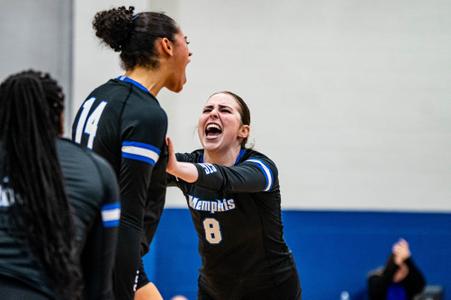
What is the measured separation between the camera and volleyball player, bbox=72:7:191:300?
2744 millimetres

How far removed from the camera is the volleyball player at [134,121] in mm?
2744

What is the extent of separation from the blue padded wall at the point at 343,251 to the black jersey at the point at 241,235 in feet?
9.63

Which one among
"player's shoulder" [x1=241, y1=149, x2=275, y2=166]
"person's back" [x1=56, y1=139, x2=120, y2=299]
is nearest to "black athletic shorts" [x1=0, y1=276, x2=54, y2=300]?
"person's back" [x1=56, y1=139, x2=120, y2=299]

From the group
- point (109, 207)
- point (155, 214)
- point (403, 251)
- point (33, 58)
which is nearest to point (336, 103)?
point (403, 251)

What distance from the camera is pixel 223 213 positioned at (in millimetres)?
3795

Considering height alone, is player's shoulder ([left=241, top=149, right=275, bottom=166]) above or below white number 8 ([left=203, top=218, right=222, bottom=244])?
above

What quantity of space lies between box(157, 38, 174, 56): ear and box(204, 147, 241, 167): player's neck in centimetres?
109

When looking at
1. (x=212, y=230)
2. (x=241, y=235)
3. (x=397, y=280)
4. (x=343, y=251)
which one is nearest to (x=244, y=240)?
(x=241, y=235)

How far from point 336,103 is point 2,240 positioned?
5.35 metres

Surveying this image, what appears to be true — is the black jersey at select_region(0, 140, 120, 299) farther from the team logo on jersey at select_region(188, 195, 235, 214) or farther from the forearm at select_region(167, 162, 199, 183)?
the team logo on jersey at select_region(188, 195, 235, 214)

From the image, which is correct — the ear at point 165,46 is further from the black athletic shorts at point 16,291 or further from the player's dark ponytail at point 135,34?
the black athletic shorts at point 16,291

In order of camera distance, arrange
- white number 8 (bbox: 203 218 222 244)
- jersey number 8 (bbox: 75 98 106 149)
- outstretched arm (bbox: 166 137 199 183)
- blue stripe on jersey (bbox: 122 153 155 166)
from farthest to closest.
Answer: white number 8 (bbox: 203 218 222 244), outstretched arm (bbox: 166 137 199 183), jersey number 8 (bbox: 75 98 106 149), blue stripe on jersey (bbox: 122 153 155 166)

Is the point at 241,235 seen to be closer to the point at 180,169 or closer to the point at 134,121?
the point at 180,169

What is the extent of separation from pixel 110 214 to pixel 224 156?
1935 millimetres
